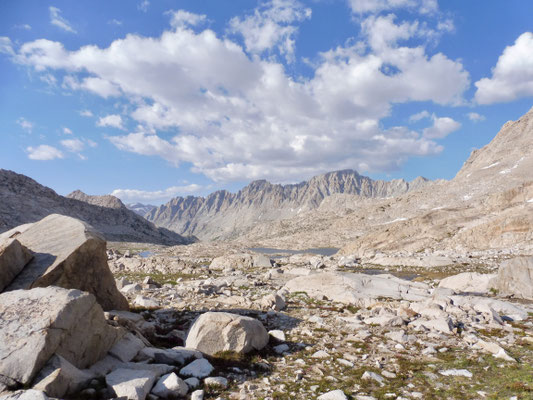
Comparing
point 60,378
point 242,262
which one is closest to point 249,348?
point 60,378

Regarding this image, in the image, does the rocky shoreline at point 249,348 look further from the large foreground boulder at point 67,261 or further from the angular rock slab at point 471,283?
the angular rock slab at point 471,283

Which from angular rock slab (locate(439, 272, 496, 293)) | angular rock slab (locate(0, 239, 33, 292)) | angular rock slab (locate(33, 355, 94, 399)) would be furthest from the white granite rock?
angular rock slab (locate(439, 272, 496, 293))

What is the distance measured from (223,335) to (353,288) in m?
16.5

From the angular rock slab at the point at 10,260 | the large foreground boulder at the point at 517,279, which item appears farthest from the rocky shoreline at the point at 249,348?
the large foreground boulder at the point at 517,279

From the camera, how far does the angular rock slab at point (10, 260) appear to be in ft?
41.4

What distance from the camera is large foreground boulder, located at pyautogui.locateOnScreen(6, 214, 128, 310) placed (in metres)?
13.3

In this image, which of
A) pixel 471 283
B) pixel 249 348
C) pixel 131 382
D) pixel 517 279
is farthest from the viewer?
pixel 471 283

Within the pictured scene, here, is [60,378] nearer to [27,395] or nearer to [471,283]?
[27,395]

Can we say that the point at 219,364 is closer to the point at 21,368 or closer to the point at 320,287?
the point at 21,368

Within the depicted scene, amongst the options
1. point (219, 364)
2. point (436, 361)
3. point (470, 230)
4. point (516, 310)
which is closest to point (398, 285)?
point (516, 310)

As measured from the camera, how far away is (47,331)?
8.59 m

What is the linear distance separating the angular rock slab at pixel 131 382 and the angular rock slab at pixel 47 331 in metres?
1.32

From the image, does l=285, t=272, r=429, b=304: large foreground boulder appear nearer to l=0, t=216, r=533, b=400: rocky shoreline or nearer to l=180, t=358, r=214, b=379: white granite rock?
l=0, t=216, r=533, b=400: rocky shoreline

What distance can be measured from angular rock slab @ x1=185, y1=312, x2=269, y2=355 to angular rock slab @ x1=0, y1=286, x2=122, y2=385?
10.8ft
